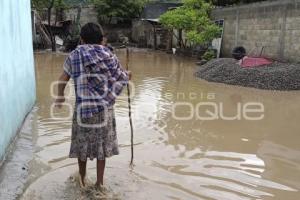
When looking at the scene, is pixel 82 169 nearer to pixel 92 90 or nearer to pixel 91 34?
pixel 92 90

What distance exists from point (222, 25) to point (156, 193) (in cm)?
1441

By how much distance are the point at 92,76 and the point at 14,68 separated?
2.52 meters

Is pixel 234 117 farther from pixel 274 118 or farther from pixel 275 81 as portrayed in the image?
pixel 275 81

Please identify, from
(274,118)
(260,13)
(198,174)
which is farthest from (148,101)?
(260,13)

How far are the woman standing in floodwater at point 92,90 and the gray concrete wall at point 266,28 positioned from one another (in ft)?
31.6

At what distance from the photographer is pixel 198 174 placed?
14.8ft

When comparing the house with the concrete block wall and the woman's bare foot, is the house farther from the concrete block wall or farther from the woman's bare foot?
the woman's bare foot

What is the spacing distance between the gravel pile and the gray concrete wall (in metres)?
1.36

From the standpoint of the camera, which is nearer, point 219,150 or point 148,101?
point 219,150

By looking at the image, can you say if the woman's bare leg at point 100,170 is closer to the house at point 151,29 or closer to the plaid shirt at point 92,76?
the plaid shirt at point 92,76

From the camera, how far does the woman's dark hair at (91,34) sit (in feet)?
12.0

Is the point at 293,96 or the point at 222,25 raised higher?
the point at 222,25

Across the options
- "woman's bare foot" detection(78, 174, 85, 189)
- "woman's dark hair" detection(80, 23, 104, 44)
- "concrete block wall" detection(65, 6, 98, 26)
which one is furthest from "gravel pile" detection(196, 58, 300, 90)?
"concrete block wall" detection(65, 6, 98, 26)

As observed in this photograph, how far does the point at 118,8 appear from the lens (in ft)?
94.1
